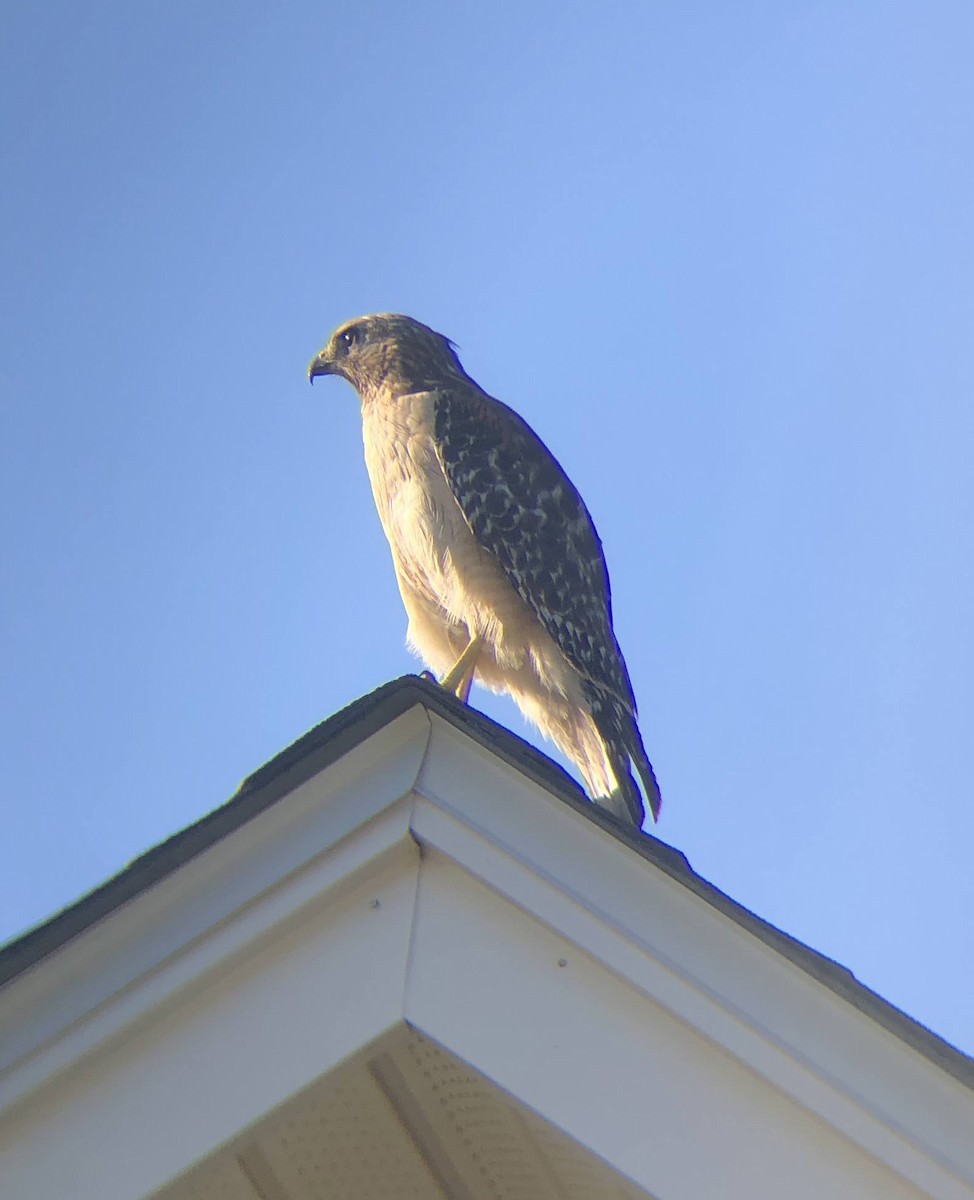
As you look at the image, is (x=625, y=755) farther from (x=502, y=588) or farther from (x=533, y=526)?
(x=533, y=526)

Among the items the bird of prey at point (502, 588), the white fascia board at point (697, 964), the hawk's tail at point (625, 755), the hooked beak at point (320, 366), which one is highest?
the hooked beak at point (320, 366)

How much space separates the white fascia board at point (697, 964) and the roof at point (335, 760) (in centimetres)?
1

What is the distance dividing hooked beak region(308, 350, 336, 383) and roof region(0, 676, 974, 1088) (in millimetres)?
5031

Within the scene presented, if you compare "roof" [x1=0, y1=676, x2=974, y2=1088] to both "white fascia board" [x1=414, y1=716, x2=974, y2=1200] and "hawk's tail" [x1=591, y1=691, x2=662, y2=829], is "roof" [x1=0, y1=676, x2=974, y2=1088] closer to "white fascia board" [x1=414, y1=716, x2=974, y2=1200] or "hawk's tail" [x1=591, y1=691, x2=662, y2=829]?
"white fascia board" [x1=414, y1=716, x2=974, y2=1200]

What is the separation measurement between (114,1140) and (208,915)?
0.91 feet

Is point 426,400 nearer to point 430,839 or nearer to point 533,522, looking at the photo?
point 533,522

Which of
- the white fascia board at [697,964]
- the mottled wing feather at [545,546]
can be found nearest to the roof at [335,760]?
the white fascia board at [697,964]

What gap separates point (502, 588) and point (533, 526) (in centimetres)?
36

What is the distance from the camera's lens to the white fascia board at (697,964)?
170 centimetres

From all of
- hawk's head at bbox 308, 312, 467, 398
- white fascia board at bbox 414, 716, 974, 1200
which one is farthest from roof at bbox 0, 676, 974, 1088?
hawk's head at bbox 308, 312, 467, 398

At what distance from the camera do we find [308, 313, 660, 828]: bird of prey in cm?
546

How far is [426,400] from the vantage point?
6066mm

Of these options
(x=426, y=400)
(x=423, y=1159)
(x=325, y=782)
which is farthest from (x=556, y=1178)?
(x=426, y=400)

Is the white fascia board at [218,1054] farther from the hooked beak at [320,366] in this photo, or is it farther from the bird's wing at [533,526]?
the hooked beak at [320,366]
